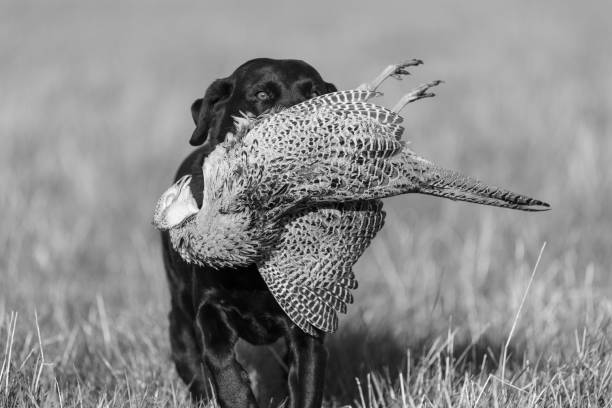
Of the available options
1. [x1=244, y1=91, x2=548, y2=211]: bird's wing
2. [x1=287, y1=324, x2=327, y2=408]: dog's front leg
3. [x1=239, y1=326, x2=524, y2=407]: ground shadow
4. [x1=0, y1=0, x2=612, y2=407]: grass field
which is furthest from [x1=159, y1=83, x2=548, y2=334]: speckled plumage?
[x1=239, y1=326, x2=524, y2=407]: ground shadow

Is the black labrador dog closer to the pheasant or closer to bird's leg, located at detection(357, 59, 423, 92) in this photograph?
the pheasant

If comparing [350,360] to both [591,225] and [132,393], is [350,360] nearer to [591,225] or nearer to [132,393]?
[132,393]

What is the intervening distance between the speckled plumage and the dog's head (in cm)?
60

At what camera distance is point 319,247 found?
355 cm

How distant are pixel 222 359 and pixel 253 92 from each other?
1.01 m

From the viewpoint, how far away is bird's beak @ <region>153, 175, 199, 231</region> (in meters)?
3.41

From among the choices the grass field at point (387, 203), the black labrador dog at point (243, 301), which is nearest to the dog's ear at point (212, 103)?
the black labrador dog at point (243, 301)

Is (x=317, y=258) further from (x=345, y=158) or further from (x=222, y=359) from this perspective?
(x=222, y=359)

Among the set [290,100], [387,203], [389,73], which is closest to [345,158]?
[389,73]

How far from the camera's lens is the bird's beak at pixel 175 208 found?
3.41 m

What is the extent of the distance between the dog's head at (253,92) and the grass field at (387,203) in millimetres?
1054

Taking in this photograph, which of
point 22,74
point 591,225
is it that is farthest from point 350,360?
point 22,74

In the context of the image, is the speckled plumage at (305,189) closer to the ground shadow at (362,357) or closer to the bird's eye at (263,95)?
→ the bird's eye at (263,95)

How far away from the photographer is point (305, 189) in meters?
3.32
